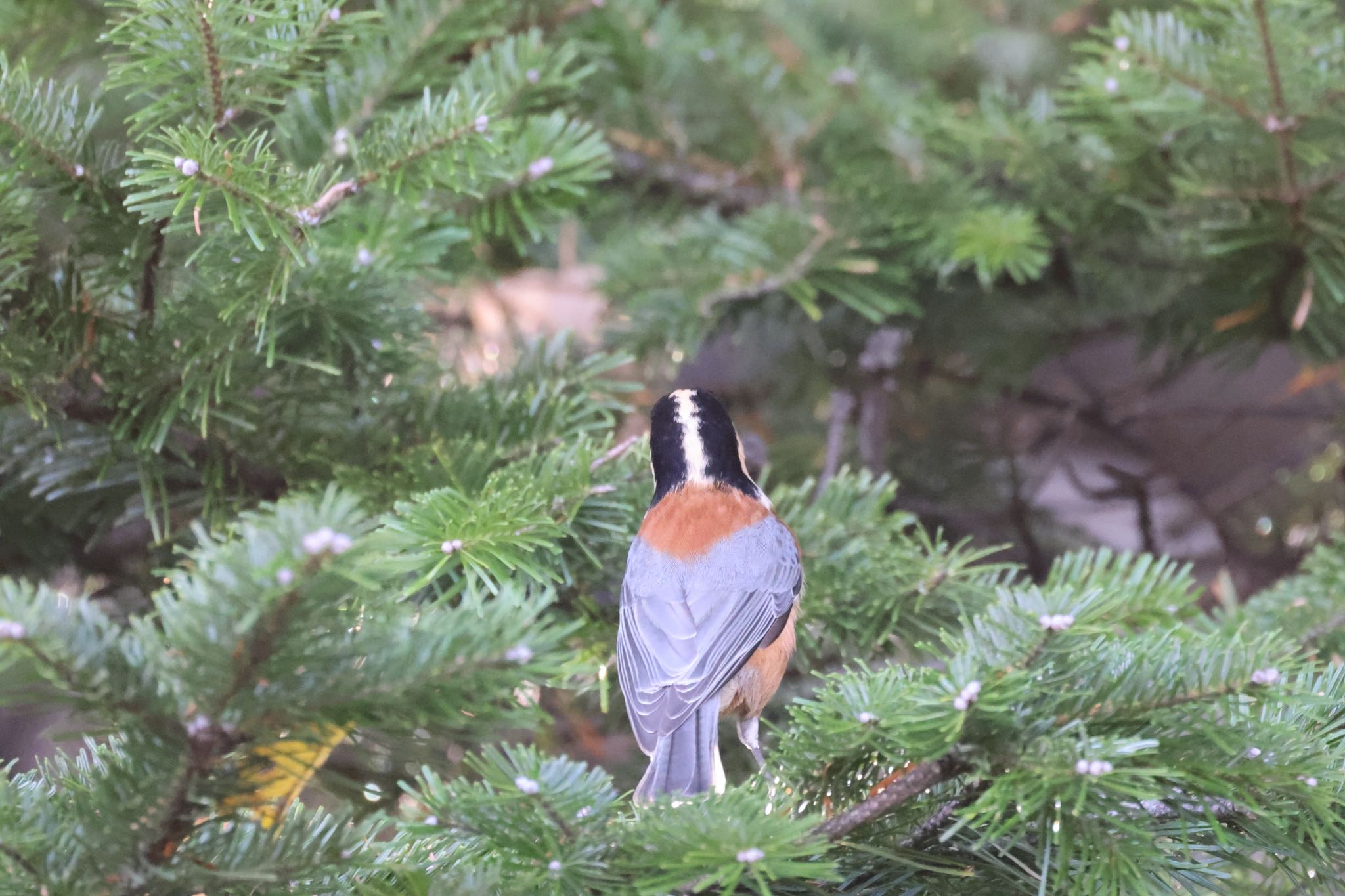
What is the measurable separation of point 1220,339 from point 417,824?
1199mm

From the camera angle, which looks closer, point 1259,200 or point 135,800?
point 135,800

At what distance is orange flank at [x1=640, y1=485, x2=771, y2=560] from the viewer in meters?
1.08

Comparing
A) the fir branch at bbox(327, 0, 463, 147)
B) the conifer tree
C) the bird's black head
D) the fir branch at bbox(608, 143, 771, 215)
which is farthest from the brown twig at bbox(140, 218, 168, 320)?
the fir branch at bbox(608, 143, 771, 215)

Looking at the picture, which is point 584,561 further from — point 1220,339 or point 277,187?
point 1220,339

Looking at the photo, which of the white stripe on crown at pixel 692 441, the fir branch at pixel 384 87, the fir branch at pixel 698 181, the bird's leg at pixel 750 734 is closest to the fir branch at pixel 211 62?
the fir branch at pixel 384 87

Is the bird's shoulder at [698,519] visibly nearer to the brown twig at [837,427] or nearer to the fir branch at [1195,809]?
the brown twig at [837,427]

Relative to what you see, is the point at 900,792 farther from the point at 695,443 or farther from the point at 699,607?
A: the point at 695,443

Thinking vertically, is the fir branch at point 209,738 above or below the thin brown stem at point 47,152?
below

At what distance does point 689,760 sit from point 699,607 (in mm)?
192

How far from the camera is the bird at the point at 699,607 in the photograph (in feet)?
3.13

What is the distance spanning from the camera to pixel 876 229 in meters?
1.36

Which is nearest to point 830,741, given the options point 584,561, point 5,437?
point 584,561

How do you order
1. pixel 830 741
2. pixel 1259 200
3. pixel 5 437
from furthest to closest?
1. pixel 1259 200
2. pixel 5 437
3. pixel 830 741

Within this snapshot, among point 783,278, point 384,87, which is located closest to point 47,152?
point 384,87
